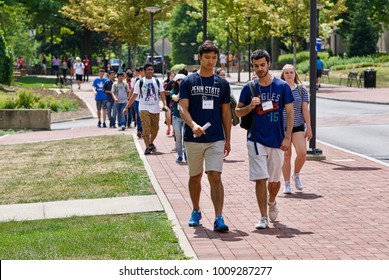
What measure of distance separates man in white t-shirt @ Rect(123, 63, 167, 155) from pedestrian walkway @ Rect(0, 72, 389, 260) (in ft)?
3.20

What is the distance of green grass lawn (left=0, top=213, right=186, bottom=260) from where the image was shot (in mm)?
9477

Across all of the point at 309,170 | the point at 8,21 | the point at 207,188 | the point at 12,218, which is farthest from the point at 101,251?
the point at 8,21

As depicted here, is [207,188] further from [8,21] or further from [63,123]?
[8,21]

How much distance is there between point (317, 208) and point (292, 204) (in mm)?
491

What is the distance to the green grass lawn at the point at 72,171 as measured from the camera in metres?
15.0

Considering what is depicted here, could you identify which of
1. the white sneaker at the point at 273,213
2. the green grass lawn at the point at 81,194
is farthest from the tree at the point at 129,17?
the white sneaker at the point at 273,213

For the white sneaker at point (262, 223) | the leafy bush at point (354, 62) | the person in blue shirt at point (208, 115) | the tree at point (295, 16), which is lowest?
the white sneaker at point (262, 223)

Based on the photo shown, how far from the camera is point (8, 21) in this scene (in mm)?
58156

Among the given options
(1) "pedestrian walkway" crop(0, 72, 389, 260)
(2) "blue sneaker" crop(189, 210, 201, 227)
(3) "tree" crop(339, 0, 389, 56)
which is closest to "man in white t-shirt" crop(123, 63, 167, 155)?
(1) "pedestrian walkway" crop(0, 72, 389, 260)

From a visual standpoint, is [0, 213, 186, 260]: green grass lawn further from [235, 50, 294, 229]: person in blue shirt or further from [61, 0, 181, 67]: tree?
[61, 0, 181, 67]: tree

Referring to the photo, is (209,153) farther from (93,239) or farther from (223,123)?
(93,239)

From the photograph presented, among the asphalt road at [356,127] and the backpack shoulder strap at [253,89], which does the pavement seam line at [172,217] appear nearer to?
the backpack shoulder strap at [253,89]

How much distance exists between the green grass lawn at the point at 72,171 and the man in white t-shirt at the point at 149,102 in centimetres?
45
